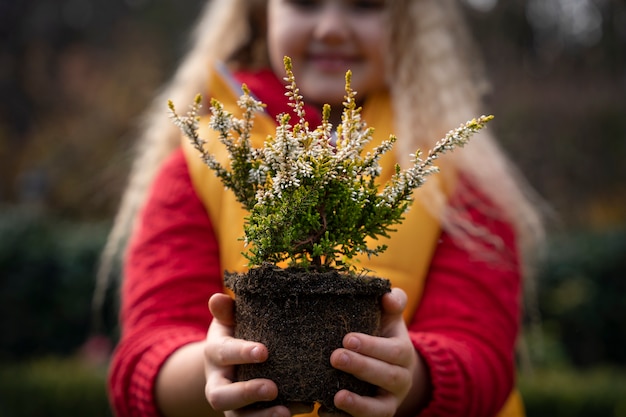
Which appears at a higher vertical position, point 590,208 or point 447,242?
point 590,208

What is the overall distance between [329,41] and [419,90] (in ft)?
1.20

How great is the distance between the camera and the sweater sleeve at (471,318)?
1.83 m

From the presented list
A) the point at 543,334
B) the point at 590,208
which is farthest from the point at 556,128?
the point at 543,334

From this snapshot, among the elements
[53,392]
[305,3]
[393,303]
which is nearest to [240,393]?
[393,303]

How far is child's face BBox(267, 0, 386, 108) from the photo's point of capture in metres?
2.21

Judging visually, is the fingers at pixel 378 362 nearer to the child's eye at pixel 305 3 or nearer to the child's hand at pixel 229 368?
the child's hand at pixel 229 368

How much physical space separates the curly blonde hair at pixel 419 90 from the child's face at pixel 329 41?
0.39 ft

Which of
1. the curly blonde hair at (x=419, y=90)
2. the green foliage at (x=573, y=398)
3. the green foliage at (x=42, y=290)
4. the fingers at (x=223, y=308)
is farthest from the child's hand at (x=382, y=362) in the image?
the green foliage at (x=42, y=290)

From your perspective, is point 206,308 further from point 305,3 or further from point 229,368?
point 305,3

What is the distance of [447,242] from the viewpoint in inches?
86.2

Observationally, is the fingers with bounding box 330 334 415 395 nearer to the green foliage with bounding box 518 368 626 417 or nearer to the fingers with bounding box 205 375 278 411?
the fingers with bounding box 205 375 278 411

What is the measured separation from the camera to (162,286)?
207 centimetres

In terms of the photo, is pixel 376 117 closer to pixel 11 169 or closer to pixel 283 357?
pixel 283 357

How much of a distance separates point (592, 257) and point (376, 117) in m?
5.77
